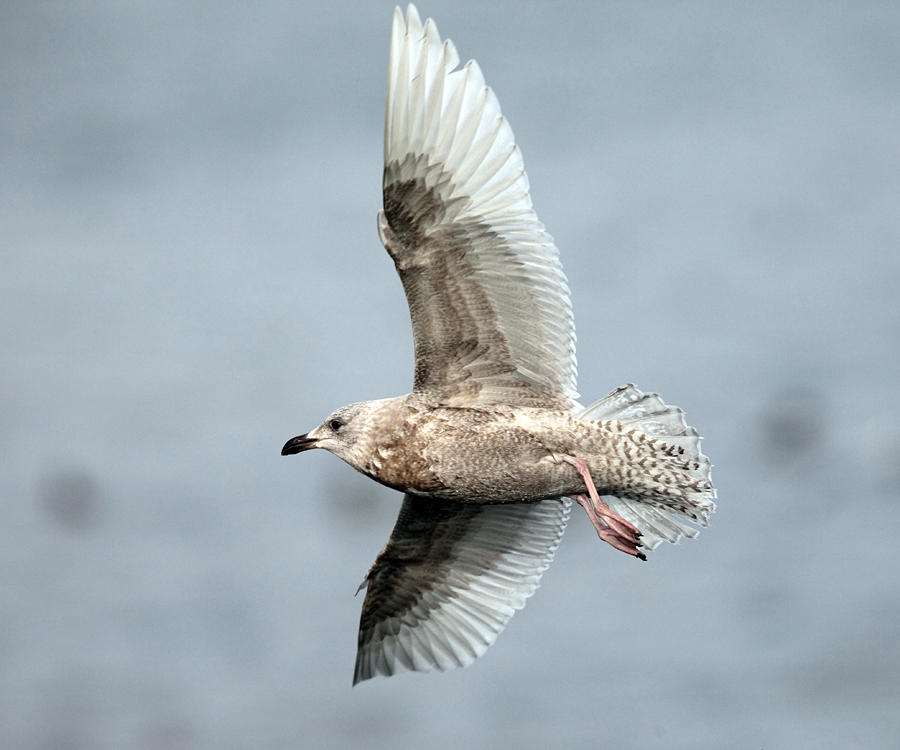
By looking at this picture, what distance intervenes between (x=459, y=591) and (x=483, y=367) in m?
2.66

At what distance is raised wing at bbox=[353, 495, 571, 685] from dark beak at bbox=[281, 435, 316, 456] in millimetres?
1513

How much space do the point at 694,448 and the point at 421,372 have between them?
2.32 metres

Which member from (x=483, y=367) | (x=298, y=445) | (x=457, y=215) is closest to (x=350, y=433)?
(x=298, y=445)

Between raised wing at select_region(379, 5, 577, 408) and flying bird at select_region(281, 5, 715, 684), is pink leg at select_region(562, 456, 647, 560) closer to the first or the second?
flying bird at select_region(281, 5, 715, 684)

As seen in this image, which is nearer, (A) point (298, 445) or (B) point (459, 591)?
(A) point (298, 445)

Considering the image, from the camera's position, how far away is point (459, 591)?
12.8 m

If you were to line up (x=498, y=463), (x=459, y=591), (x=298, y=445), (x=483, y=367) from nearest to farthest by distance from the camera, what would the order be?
(x=498, y=463) → (x=483, y=367) → (x=298, y=445) → (x=459, y=591)

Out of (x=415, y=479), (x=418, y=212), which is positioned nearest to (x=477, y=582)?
(x=415, y=479)

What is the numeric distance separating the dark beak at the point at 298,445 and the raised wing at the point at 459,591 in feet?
4.96

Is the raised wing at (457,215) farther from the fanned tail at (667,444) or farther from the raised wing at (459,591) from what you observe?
the raised wing at (459,591)

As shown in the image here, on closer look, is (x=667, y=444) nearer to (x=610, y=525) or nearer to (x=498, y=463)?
(x=610, y=525)

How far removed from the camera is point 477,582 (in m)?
12.8

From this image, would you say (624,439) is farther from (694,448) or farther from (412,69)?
(412,69)

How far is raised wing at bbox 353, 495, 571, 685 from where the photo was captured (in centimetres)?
1267
